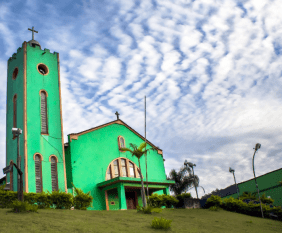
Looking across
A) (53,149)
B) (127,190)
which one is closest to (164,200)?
(127,190)

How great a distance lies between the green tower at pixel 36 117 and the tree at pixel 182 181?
62.1 ft

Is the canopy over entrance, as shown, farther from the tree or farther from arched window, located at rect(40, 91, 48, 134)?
the tree

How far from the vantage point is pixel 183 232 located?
41.7 ft

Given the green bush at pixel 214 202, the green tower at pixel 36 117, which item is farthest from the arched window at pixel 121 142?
the green bush at pixel 214 202

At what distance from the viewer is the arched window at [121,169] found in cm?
2542

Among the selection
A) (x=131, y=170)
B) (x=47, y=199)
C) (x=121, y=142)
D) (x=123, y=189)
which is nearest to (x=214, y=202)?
(x=131, y=170)

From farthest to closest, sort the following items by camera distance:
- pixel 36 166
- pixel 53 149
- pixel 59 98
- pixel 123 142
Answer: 1. pixel 123 142
2. pixel 59 98
3. pixel 53 149
4. pixel 36 166

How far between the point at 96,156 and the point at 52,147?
4.54 m

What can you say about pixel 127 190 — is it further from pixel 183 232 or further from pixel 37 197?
pixel 183 232

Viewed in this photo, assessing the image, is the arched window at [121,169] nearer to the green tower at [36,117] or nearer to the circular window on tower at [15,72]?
the green tower at [36,117]

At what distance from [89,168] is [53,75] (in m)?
8.71

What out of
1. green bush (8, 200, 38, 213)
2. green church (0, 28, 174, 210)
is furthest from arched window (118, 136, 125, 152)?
green bush (8, 200, 38, 213)

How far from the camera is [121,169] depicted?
26.1 metres

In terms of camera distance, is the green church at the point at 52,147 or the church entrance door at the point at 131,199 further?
the church entrance door at the point at 131,199
